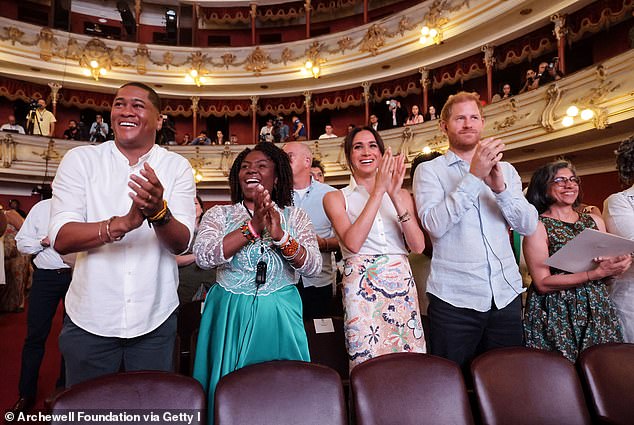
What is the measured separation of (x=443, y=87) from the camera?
11.6m

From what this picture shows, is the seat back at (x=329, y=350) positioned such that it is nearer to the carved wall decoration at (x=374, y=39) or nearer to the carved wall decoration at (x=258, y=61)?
the carved wall decoration at (x=374, y=39)

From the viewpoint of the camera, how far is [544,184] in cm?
204

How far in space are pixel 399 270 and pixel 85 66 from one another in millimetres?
13622

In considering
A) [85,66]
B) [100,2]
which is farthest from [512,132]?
[100,2]

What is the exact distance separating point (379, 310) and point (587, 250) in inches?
36.2

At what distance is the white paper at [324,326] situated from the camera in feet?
6.88

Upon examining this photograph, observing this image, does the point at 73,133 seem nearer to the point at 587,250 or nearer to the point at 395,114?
the point at 395,114

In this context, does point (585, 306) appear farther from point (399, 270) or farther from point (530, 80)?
point (530, 80)

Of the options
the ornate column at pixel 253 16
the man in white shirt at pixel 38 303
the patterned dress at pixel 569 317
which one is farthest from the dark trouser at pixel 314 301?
the ornate column at pixel 253 16

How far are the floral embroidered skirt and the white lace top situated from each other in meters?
0.22

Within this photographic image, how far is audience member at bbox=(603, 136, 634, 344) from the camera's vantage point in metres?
1.89

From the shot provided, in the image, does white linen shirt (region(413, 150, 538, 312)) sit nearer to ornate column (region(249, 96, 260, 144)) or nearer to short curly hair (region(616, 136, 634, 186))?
short curly hair (region(616, 136, 634, 186))

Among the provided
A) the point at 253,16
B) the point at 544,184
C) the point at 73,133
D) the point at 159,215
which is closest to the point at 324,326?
the point at 159,215

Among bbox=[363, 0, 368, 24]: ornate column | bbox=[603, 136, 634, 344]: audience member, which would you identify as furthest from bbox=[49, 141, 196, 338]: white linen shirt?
bbox=[363, 0, 368, 24]: ornate column
